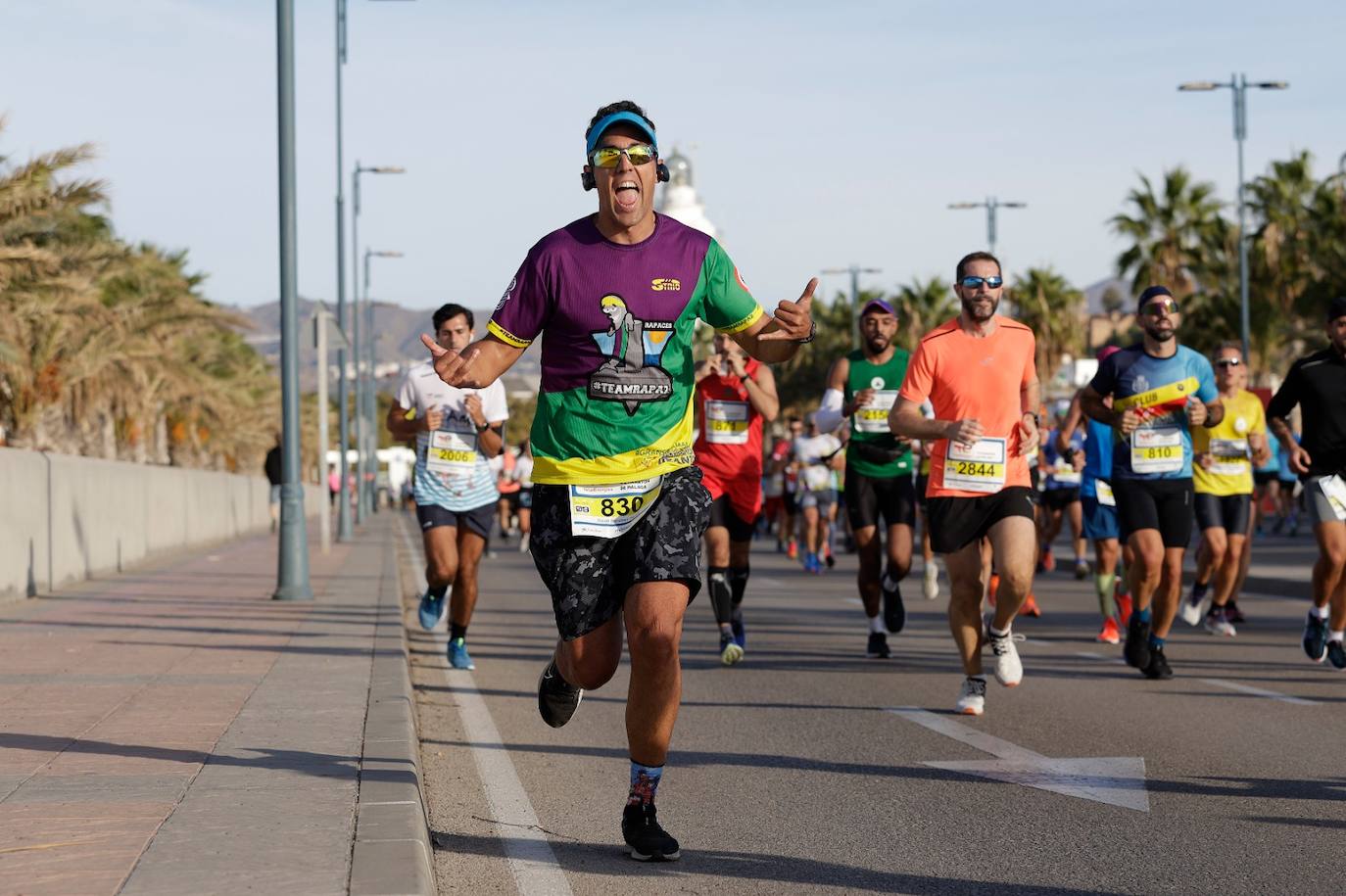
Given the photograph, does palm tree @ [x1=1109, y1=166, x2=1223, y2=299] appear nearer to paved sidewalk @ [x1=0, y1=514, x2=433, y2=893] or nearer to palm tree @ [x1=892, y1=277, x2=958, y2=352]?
palm tree @ [x1=892, y1=277, x2=958, y2=352]

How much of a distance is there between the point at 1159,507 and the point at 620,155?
20.3 feet

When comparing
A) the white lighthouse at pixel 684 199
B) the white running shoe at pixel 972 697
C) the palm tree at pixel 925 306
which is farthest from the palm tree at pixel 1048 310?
the white lighthouse at pixel 684 199

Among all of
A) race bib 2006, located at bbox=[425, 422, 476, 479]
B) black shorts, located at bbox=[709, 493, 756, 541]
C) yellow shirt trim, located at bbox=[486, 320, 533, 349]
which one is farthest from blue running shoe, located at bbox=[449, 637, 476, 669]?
yellow shirt trim, located at bbox=[486, 320, 533, 349]

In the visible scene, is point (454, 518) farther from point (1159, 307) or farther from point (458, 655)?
point (1159, 307)

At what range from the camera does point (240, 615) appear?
625 inches

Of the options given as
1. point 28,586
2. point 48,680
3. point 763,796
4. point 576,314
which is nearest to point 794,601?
point 28,586

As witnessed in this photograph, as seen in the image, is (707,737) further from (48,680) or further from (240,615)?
(240,615)

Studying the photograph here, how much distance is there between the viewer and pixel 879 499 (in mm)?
12438

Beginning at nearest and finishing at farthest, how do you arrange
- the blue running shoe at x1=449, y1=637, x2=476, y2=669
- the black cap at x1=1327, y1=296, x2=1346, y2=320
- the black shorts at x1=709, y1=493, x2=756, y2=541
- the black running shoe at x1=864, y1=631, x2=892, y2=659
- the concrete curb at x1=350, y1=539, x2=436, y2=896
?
1. the concrete curb at x1=350, y1=539, x2=436, y2=896
2. the black cap at x1=1327, y1=296, x2=1346, y2=320
3. the blue running shoe at x1=449, y1=637, x2=476, y2=669
4. the black shorts at x1=709, y1=493, x2=756, y2=541
5. the black running shoe at x1=864, y1=631, x2=892, y2=659

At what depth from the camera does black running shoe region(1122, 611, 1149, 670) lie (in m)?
11.3

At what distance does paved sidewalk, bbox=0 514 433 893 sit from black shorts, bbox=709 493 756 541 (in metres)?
2.13

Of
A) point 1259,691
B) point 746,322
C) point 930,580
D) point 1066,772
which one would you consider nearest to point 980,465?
point 1066,772

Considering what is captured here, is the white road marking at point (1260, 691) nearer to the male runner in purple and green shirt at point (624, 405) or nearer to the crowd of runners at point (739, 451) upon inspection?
the crowd of runners at point (739, 451)

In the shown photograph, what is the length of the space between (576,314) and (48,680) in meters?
5.62
